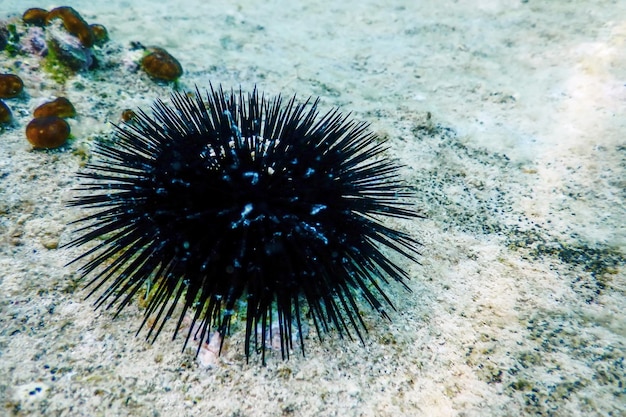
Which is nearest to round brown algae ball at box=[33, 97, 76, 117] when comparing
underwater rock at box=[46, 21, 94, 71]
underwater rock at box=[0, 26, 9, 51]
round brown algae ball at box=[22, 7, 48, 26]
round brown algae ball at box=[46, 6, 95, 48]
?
underwater rock at box=[46, 21, 94, 71]

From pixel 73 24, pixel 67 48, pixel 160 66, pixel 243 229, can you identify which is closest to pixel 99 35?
pixel 73 24

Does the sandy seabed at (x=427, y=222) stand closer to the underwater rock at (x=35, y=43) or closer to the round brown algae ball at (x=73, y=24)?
the underwater rock at (x=35, y=43)

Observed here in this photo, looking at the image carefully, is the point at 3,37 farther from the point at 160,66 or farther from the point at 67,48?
the point at 160,66

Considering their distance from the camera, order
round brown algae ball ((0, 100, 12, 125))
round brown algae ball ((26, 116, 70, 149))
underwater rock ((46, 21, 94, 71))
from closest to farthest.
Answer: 1. round brown algae ball ((26, 116, 70, 149))
2. round brown algae ball ((0, 100, 12, 125))
3. underwater rock ((46, 21, 94, 71))

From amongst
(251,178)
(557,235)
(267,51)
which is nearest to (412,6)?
(267,51)

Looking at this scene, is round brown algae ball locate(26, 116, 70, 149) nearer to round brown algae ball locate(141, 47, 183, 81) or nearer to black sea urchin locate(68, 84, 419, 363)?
black sea urchin locate(68, 84, 419, 363)
